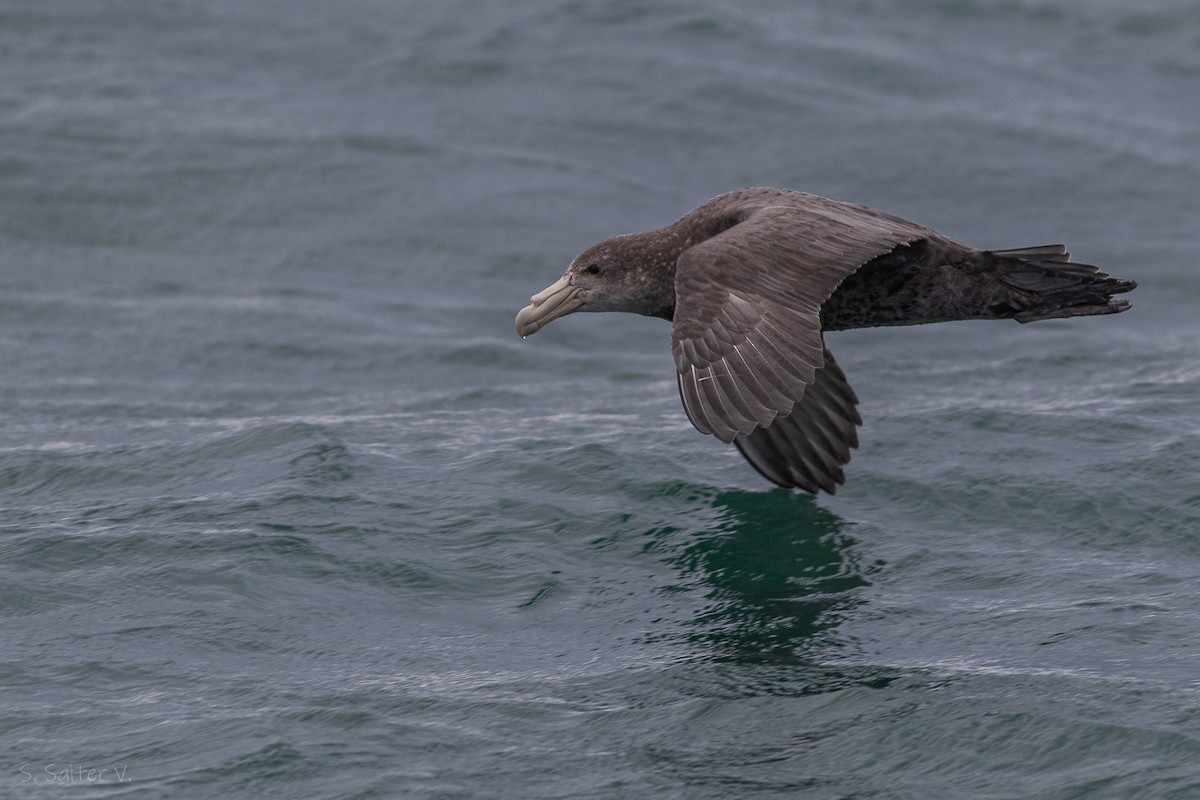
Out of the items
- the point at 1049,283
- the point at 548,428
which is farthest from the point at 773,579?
the point at 548,428

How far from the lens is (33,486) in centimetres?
1131

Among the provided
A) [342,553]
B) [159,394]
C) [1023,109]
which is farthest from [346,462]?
[1023,109]

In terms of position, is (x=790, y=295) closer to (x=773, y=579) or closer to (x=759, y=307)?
(x=759, y=307)

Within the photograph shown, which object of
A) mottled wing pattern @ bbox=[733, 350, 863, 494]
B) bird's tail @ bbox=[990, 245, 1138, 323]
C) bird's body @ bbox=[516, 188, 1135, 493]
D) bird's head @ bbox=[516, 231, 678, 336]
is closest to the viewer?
bird's body @ bbox=[516, 188, 1135, 493]

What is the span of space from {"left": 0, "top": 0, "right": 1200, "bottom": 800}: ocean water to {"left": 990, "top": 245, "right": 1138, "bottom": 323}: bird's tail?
139 centimetres

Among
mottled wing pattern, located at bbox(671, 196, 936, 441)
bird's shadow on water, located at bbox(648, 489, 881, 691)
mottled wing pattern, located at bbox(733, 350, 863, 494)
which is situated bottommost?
bird's shadow on water, located at bbox(648, 489, 881, 691)

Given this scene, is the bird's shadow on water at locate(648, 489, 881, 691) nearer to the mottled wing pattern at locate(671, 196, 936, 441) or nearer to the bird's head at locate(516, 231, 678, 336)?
the mottled wing pattern at locate(671, 196, 936, 441)

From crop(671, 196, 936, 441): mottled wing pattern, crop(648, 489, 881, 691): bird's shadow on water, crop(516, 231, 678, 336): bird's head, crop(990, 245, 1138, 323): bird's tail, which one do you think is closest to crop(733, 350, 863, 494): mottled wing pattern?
crop(648, 489, 881, 691): bird's shadow on water

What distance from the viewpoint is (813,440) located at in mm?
10812

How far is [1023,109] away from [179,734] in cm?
1392

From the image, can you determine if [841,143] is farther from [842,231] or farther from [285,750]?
[285,750]

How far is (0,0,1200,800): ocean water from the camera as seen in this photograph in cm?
781

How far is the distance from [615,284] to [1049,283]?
263 cm

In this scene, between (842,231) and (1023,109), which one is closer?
(842,231)
